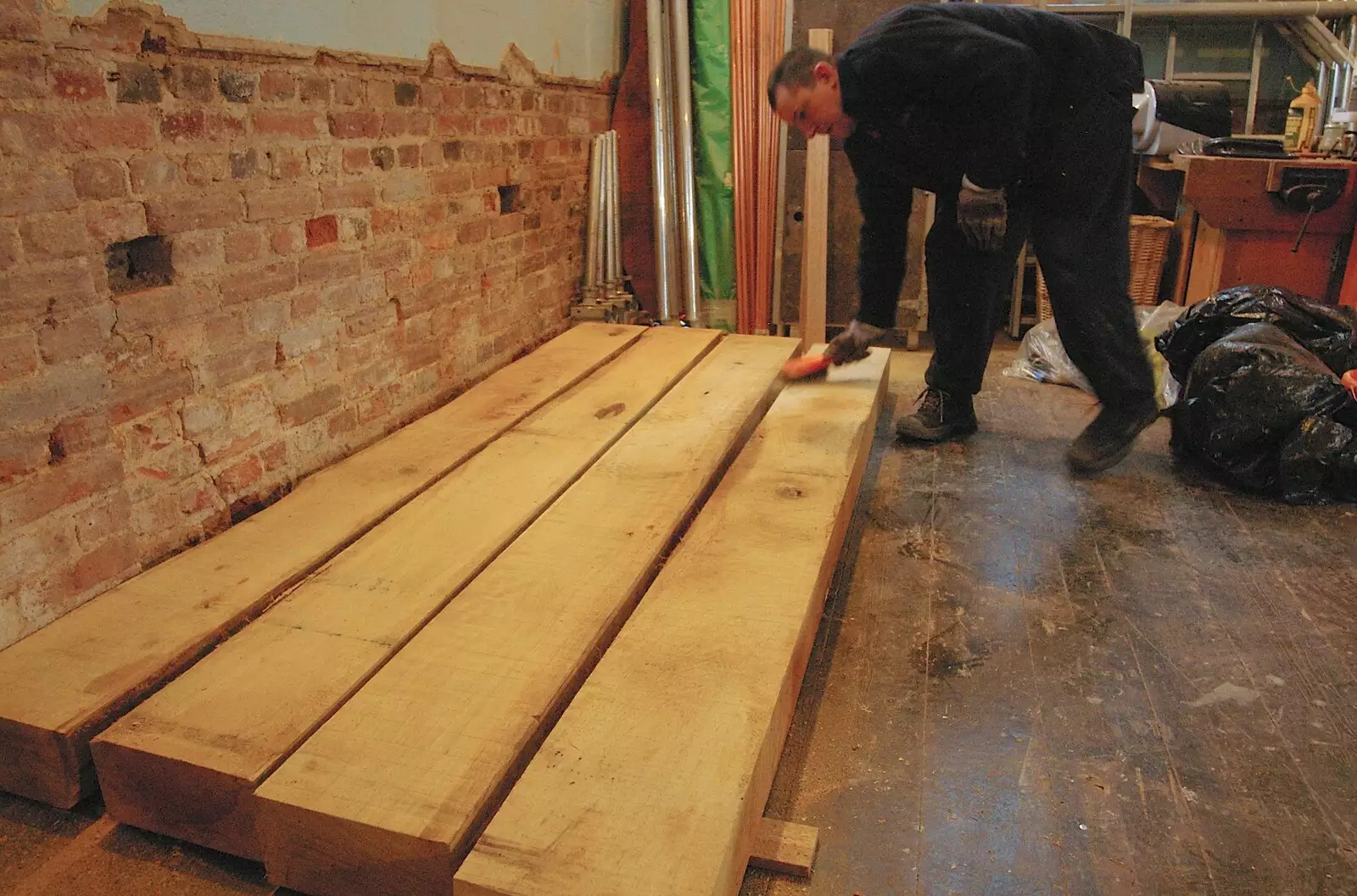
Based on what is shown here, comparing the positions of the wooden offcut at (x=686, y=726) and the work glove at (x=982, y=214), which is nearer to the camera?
the wooden offcut at (x=686, y=726)

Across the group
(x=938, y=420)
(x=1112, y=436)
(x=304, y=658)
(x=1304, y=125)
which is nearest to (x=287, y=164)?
(x=304, y=658)

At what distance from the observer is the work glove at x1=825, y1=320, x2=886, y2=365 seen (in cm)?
290

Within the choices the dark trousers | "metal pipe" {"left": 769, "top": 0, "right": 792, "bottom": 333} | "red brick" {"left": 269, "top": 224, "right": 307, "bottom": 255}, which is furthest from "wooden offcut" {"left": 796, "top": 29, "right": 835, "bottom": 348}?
"red brick" {"left": 269, "top": 224, "right": 307, "bottom": 255}

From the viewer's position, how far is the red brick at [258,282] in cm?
193

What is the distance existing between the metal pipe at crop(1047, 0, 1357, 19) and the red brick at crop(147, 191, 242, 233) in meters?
4.27

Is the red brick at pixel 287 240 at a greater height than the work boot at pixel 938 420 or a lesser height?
greater

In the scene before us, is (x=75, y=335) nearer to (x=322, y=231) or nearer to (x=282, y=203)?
(x=282, y=203)

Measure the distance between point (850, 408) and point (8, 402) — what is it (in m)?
1.91

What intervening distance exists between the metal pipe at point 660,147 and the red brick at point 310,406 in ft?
6.52

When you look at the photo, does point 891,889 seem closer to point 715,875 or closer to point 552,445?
point 715,875

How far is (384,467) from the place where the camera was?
2.18 m

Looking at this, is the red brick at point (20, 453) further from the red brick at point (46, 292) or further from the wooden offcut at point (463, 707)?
the wooden offcut at point (463, 707)

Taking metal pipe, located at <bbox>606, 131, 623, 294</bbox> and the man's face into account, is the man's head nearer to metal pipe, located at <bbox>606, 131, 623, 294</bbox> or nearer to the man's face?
the man's face

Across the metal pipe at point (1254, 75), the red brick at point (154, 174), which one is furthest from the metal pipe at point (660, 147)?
the metal pipe at point (1254, 75)
